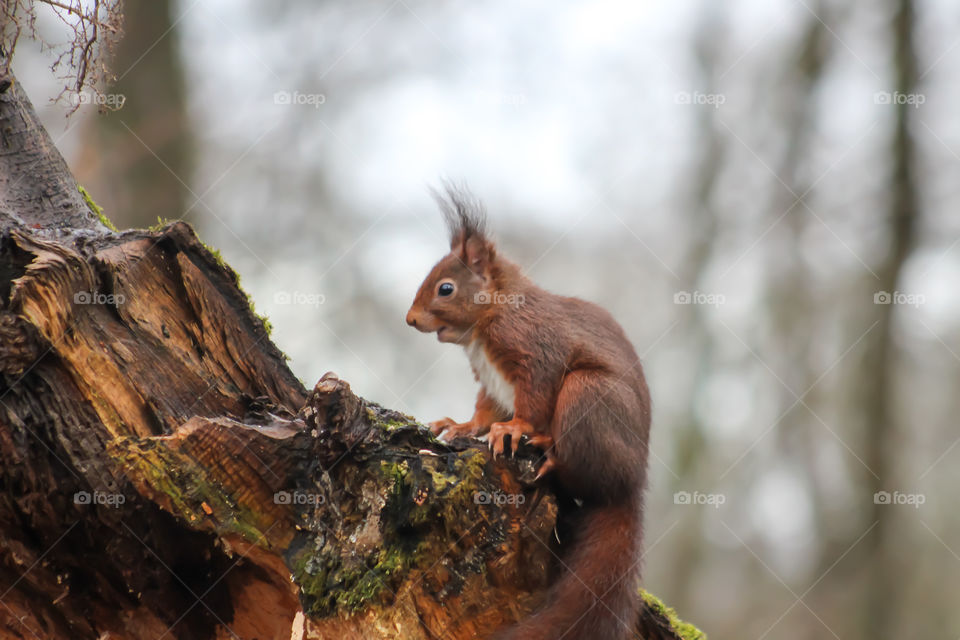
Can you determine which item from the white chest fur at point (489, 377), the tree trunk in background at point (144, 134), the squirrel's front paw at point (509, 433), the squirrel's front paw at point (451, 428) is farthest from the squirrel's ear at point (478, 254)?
the tree trunk in background at point (144, 134)

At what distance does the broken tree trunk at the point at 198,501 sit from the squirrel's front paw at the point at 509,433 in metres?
0.10

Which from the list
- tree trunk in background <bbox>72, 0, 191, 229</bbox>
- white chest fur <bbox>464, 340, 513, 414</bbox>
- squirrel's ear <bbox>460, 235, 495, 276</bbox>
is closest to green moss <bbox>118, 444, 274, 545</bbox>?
white chest fur <bbox>464, 340, 513, 414</bbox>

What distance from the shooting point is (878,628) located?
24.5 ft

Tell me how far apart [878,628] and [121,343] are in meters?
7.27

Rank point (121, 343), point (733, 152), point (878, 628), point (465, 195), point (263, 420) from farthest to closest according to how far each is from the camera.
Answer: point (733, 152) < point (878, 628) < point (465, 195) < point (263, 420) < point (121, 343)

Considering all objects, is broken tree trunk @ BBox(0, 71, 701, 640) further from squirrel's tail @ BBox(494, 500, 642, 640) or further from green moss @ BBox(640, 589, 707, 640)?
green moss @ BBox(640, 589, 707, 640)

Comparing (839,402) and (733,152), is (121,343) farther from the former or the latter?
(733,152)

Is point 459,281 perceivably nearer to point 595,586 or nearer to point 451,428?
point 451,428

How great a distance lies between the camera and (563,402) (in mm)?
3225

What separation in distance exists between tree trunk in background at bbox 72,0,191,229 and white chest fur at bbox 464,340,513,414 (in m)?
3.37

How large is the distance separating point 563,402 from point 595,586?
29.4 inches

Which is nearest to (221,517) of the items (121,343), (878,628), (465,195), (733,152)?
(121,343)

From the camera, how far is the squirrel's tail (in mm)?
2623

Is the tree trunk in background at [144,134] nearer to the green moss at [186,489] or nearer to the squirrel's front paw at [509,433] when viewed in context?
the green moss at [186,489]
